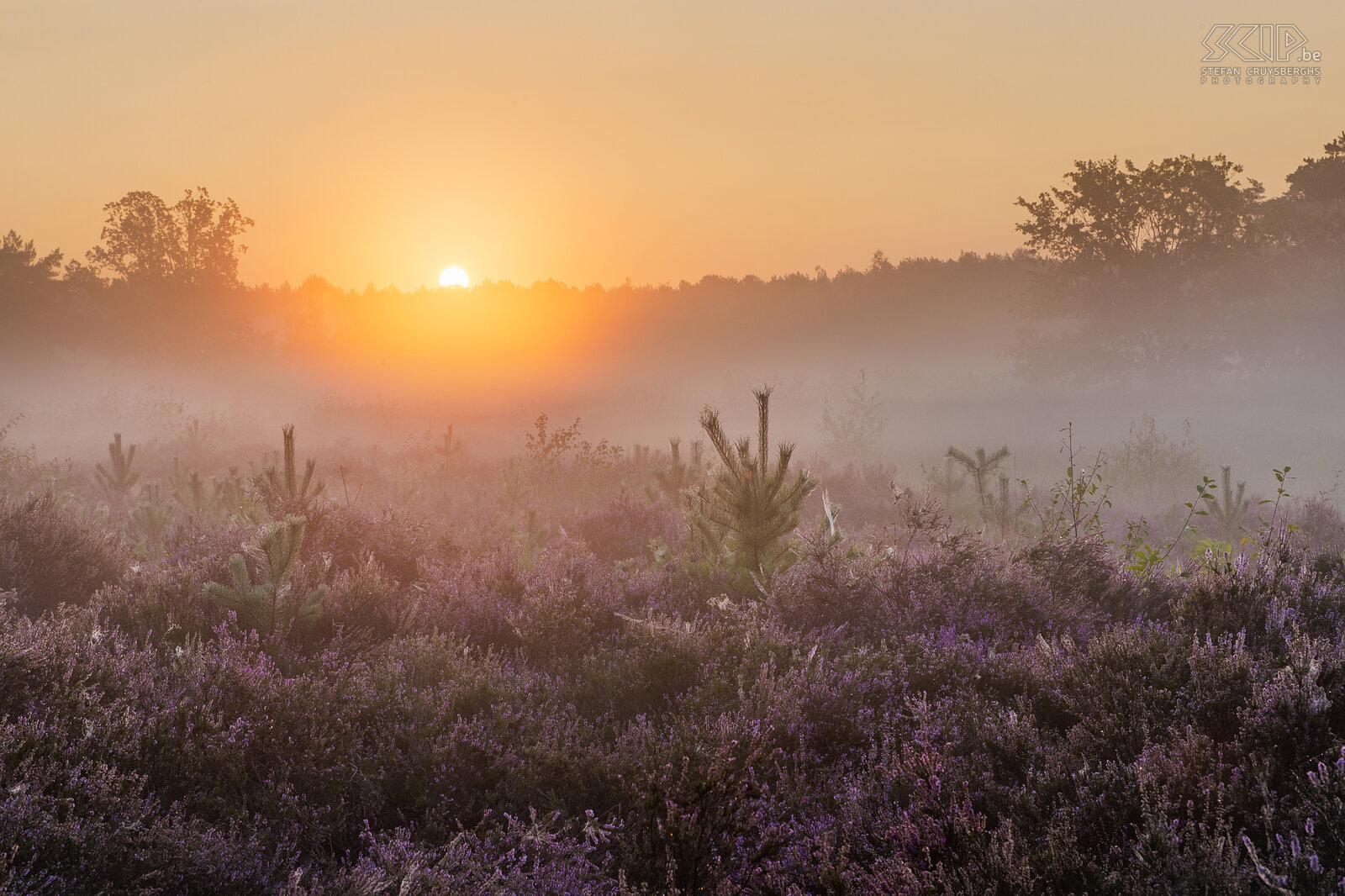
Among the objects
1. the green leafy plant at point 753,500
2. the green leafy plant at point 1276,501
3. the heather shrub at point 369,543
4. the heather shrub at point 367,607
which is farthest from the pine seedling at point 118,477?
Result: the green leafy plant at point 1276,501

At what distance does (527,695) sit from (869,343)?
153 ft

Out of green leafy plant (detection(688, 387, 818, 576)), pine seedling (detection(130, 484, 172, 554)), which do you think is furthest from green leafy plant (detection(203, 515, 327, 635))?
pine seedling (detection(130, 484, 172, 554))

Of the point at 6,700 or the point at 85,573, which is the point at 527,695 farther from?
the point at 85,573

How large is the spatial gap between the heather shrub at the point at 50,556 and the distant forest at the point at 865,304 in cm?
3497

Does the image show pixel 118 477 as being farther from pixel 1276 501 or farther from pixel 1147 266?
pixel 1147 266

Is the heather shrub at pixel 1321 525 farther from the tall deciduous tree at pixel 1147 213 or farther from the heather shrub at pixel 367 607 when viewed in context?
the tall deciduous tree at pixel 1147 213

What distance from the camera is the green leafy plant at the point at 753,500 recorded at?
6.64 m

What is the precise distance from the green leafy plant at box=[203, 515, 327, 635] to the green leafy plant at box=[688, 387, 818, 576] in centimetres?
325

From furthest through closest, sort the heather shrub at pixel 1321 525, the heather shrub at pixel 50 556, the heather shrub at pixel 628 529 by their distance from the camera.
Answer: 1. the heather shrub at pixel 1321 525
2. the heather shrub at pixel 628 529
3. the heather shrub at pixel 50 556

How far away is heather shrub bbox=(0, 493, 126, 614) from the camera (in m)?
6.41

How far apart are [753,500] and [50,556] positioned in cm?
615

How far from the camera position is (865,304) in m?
50.1

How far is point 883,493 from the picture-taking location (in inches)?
691

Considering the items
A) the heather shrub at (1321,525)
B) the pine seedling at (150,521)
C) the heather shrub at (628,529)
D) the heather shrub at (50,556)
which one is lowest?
the heather shrub at (1321,525)
